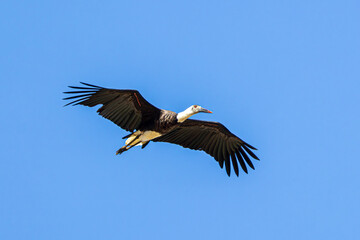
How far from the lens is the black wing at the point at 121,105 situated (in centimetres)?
1669

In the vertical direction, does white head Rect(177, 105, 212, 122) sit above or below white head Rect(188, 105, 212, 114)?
below

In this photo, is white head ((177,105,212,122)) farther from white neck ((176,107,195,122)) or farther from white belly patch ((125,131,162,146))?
white belly patch ((125,131,162,146))

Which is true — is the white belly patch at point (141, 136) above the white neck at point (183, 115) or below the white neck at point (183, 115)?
below

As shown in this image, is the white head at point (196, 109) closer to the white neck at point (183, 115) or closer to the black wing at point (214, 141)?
the white neck at point (183, 115)

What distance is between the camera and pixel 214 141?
19.1 m

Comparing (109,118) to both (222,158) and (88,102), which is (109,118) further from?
(222,158)

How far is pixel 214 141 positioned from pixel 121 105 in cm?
348

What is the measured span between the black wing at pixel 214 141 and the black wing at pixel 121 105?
4.36ft

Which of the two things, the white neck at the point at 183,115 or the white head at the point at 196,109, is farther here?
the white head at the point at 196,109

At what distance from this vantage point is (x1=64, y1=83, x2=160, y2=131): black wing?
16688 mm

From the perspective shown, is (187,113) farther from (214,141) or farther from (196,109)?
(214,141)

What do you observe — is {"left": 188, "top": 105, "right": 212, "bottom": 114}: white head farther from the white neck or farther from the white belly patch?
the white belly patch

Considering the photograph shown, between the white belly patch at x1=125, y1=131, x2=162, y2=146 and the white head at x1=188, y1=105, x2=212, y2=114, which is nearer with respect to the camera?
the white belly patch at x1=125, y1=131, x2=162, y2=146

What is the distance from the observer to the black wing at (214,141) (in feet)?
61.0
